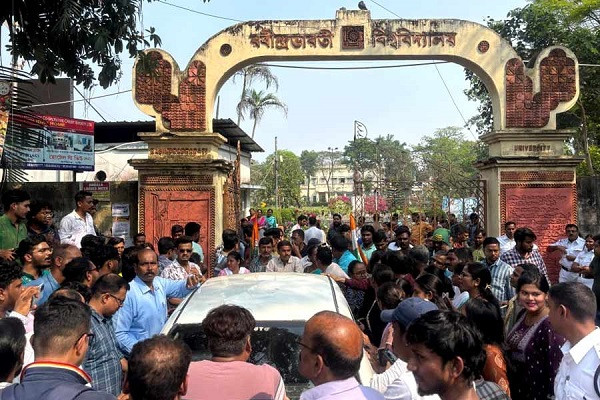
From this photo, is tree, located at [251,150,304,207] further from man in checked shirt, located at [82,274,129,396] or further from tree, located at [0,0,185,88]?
man in checked shirt, located at [82,274,129,396]

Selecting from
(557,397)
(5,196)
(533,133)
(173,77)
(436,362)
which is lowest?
(557,397)

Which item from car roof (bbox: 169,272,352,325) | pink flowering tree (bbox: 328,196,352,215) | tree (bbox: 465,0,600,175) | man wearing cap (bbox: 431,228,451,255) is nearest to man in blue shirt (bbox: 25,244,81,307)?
car roof (bbox: 169,272,352,325)

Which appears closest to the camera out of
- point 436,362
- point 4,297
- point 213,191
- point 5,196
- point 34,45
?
point 436,362

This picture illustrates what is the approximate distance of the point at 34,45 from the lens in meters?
5.93

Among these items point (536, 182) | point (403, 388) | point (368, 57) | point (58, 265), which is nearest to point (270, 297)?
point (403, 388)

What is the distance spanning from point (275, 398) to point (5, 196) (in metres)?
5.06

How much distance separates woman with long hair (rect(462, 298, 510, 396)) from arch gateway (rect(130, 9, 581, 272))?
8625 mm

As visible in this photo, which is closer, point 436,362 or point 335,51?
point 436,362

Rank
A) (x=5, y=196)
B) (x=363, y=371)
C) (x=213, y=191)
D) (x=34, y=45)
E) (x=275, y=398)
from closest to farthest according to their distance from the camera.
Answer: (x=275, y=398)
(x=363, y=371)
(x=34, y=45)
(x=5, y=196)
(x=213, y=191)

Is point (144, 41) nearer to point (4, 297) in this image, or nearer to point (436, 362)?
point (4, 297)

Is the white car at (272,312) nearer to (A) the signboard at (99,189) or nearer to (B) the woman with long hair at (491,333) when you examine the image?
(B) the woman with long hair at (491,333)

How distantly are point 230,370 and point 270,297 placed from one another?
142 centimetres

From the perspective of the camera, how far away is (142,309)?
5.00 metres

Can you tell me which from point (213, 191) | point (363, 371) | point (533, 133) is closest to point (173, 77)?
point (213, 191)
